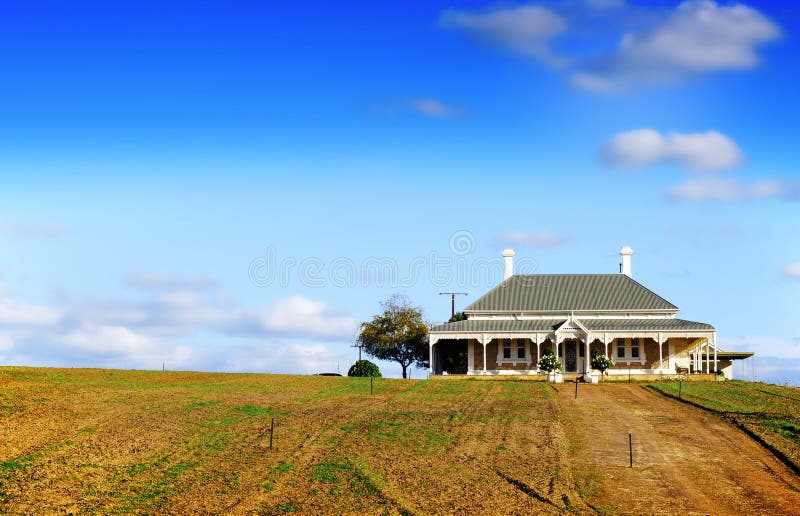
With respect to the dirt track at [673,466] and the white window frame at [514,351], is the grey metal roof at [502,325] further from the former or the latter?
the dirt track at [673,466]

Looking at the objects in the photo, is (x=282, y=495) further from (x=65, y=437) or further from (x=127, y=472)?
(x=65, y=437)

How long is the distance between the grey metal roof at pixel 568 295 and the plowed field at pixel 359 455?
70.6 feet

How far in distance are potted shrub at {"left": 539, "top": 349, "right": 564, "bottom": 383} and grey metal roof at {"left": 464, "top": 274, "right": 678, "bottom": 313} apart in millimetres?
7242

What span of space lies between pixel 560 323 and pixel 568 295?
15.7 ft

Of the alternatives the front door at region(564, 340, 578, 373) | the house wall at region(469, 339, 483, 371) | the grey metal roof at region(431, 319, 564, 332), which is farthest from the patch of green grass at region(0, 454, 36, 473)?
the front door at region(564, 340, 578, 373)

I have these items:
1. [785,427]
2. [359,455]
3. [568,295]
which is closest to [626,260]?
[568,295]

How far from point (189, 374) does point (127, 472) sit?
93.4 feet

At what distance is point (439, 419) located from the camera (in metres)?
32.6

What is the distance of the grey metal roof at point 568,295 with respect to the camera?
2394 inches

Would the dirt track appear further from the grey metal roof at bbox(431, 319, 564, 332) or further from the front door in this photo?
the front door

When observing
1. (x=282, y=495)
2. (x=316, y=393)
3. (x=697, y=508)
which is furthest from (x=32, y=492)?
(x=316, y=393)

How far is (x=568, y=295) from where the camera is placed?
205ft

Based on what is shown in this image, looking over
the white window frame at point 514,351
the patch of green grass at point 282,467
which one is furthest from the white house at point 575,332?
the patch of green grass at point 282,467

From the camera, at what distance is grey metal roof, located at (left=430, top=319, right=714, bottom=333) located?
185ft
